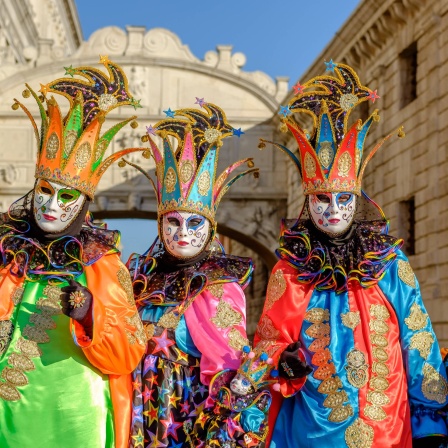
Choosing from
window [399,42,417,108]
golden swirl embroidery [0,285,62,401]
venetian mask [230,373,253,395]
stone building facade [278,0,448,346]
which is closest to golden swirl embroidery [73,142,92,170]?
golden swirl embroidery [0,285,62,401]

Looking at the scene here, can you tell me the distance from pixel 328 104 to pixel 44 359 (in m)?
2.08

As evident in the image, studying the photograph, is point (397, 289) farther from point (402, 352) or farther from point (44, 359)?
point (44, 359)

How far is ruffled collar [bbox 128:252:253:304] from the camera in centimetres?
403

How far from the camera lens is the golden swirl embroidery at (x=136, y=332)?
11.7 feet

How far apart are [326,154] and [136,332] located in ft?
4.78

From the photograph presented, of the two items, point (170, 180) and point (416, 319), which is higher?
point (170, 180)

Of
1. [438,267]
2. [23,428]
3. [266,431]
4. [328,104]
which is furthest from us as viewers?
[438,267]

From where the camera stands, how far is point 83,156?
3.90 metres

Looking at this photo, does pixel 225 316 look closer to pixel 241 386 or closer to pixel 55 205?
pixel 241 386

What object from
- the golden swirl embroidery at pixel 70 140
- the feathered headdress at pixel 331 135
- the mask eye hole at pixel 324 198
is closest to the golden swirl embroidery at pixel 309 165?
the feathered headdress at pixel 331 135

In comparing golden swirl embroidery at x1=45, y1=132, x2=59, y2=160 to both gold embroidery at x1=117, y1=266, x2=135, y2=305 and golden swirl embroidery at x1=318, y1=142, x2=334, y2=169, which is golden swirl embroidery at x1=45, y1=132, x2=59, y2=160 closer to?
gold embroidery at x1=117, y1=266, x2=135, y2=305

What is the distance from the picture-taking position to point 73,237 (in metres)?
3.78

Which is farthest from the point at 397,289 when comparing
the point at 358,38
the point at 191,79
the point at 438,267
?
the point at 191,79

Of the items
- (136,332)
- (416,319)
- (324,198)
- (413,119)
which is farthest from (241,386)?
(413,119)
